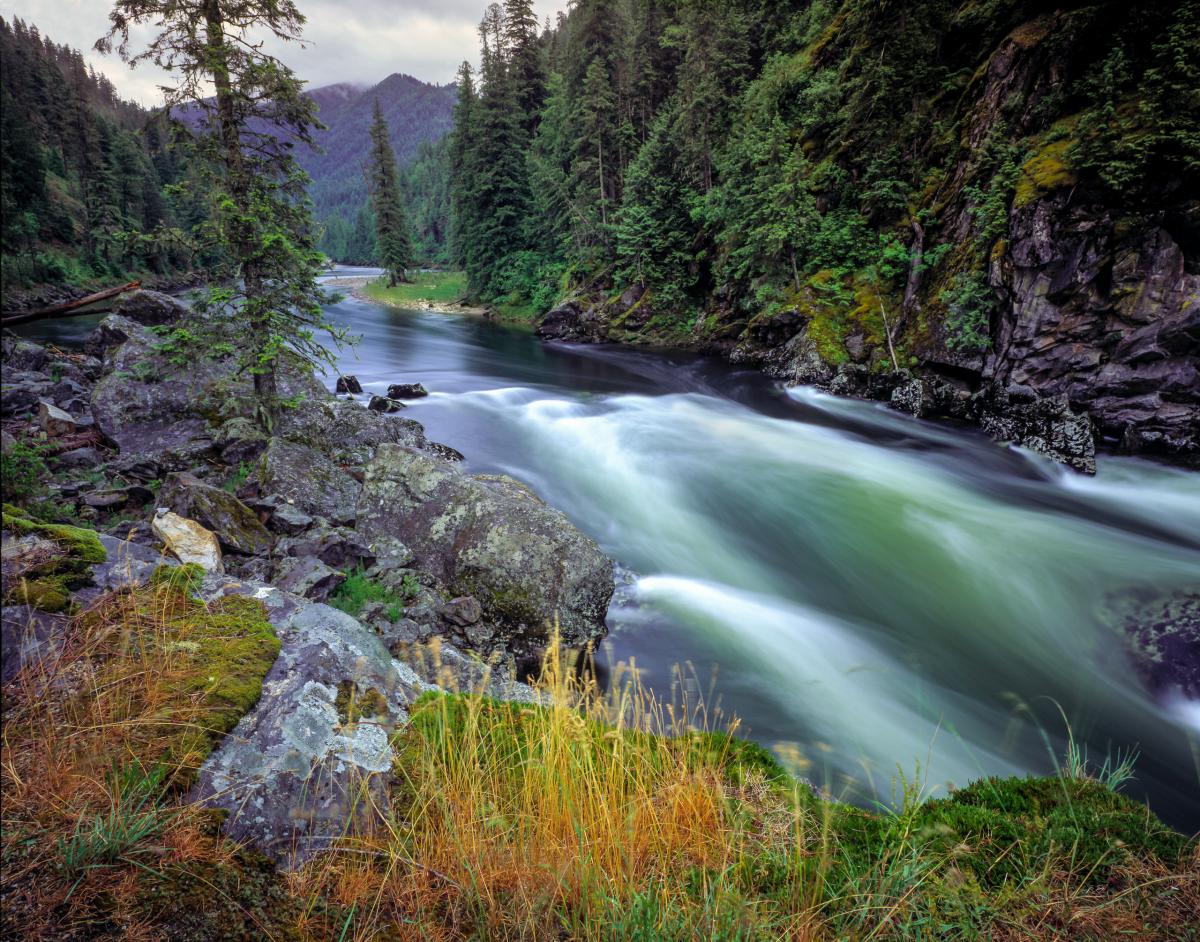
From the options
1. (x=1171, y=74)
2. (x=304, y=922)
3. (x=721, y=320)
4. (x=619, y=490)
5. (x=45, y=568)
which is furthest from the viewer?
(x=721, y=320)

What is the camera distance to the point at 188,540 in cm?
502

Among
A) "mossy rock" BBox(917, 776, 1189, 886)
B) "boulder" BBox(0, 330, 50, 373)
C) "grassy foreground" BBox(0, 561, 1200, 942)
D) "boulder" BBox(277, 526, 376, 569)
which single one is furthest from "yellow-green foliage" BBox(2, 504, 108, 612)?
"boulder" BBox(0, 330, 50, 373)

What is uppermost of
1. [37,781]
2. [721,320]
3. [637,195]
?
[637,195]

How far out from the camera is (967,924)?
1849 mm

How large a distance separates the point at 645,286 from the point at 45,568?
27305 mm

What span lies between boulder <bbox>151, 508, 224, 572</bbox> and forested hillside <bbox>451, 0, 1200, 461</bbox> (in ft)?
51.8

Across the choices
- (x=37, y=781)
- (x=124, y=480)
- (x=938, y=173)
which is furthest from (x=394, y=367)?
(x=37, y=781)

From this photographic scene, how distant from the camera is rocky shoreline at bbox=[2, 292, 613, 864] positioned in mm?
2365

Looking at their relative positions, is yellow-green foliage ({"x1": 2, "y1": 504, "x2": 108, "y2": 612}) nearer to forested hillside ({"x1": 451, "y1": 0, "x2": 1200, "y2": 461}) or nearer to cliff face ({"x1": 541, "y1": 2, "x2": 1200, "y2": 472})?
cliff face ({"x1": 541, "y1": 2, "x2": 1200, "y2": 472})

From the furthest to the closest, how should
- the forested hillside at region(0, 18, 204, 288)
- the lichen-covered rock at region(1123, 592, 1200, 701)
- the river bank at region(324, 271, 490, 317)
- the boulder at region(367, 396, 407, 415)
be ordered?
the river bank at region(324, 271, 490, 317) → the forested hillside at region(0, 18, 204, 288) → the boulder at region(367, 396, 407, 415) → the lichen-covered rock at region(1123, 592, 1200, 701)

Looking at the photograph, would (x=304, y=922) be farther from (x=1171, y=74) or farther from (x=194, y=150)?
(x=1171, y=74)

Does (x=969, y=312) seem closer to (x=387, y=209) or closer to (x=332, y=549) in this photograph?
(x=332, y=549)

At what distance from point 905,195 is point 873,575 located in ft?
48.7

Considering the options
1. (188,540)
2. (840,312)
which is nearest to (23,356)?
(188,540)
